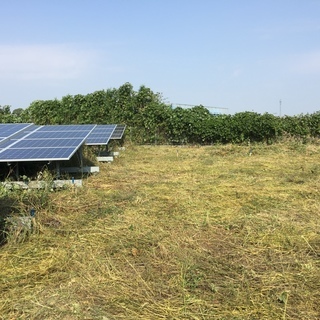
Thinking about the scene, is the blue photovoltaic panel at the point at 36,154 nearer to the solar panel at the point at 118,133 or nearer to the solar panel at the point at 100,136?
the solar panel at the point at 100,136

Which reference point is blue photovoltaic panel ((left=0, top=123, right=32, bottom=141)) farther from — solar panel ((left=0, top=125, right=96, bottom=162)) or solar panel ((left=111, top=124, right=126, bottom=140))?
solar panel ((left=111, top=124, right=126, bottom=140))

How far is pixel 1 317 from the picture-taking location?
2949mm

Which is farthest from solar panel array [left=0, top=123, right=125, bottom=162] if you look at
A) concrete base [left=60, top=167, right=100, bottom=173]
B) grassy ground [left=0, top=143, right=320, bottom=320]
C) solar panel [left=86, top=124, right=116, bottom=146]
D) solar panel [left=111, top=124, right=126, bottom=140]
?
solar panel [left=111, top=124, right=126, bottom=140]

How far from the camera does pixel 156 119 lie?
62.2 ft

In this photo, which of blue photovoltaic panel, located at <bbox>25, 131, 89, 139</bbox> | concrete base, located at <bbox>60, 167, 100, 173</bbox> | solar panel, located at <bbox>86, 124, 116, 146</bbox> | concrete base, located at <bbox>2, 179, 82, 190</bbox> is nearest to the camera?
concrete base, located at <bbox>2, 179, 82, 190</bbox>

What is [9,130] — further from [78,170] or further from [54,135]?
[78,170]

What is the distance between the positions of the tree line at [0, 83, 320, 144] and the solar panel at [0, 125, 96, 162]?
28.8ft

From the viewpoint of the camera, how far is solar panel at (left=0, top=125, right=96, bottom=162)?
7141 mm

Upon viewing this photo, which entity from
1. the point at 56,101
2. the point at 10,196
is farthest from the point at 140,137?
the point at 10,196

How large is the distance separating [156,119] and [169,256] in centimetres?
1528

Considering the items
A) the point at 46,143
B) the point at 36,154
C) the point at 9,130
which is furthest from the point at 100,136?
the point at 36,154

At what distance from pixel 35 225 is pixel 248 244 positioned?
297 cm

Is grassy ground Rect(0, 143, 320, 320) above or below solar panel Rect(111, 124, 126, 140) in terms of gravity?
below

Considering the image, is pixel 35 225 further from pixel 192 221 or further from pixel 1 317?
pixel 192 221
